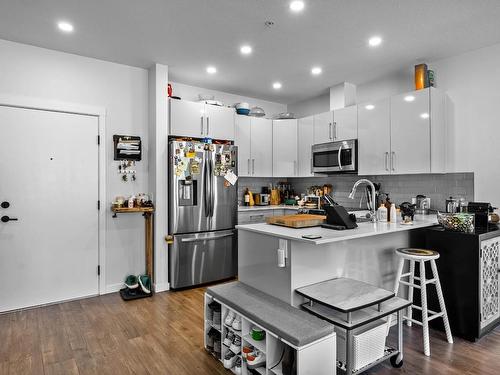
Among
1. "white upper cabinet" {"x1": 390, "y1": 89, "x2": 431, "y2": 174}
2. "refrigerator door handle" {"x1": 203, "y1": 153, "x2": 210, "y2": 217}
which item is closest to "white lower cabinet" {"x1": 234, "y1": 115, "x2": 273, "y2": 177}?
"refrigerator door handle" {"x1": 203, "y1": 153, "x2": 210, "y2": 217}

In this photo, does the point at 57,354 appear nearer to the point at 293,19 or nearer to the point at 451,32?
the point at 293,19

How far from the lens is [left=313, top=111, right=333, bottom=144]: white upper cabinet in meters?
4.47

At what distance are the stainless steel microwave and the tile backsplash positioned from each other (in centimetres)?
44

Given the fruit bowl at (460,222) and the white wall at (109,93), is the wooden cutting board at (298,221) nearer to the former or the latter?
the fruit bowl at (460,222)

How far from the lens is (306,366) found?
1655 millimetres

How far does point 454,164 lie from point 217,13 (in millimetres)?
2978

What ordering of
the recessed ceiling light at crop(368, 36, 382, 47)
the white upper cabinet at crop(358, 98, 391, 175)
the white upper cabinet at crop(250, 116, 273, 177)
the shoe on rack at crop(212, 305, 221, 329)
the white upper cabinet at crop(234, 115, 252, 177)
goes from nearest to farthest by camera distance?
the shoe on rack at crop(212, 305, 221, 329), the recessed ceiling light at crop(368, 36, 382, 47), the white upper cabinet at crop(358, 98, 391, 175), the white upper cabinet at crop(234, 115, 252, 177), the white upper cabinet at crop(250, 116, 273, 177)

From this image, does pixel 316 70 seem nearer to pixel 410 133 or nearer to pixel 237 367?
pixel 410 133

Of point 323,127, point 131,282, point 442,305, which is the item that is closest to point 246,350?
point 442,305

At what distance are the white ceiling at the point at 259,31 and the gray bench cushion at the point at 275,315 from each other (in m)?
2.24

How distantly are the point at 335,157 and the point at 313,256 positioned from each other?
2.42 meters

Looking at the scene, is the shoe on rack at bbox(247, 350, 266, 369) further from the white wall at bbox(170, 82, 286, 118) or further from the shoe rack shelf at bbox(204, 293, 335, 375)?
the white wall at bbox(170, 82, 286, 118)

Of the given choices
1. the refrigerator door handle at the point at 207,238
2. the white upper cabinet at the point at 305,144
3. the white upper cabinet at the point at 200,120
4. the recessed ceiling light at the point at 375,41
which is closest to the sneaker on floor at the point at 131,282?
the refrigerator door handle at the point at 207,238

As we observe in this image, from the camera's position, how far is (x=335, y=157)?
170 inches
